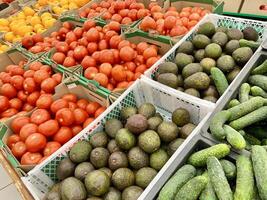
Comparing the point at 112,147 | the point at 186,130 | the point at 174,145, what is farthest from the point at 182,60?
the point at 112,147

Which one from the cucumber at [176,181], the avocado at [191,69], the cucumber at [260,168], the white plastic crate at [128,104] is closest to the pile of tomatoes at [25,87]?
the white plastic crate at [128,104]

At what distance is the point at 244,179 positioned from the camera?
1.05 metres

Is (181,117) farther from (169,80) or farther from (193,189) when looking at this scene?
(193,189)

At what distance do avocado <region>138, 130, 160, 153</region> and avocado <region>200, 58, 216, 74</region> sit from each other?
1.97 feet

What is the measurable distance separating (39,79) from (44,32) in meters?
0.99

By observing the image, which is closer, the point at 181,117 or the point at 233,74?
the point at 181,117

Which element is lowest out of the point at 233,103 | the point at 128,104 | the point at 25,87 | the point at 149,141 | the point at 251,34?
the point at 25,87

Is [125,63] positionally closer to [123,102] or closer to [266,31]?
[123,102]

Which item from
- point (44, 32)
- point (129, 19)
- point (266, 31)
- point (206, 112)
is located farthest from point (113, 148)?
point (44, 32)

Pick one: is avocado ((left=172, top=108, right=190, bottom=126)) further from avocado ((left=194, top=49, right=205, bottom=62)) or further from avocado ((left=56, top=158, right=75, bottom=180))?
avocado ((left=56, top=158, right=75, bottom=180))

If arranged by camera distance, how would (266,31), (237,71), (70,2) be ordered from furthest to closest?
(70,2)
(266,31)
(237,71)

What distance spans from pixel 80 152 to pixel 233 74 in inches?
40.9

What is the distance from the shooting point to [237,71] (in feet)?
5.50

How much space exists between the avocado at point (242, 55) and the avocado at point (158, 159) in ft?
2.58
